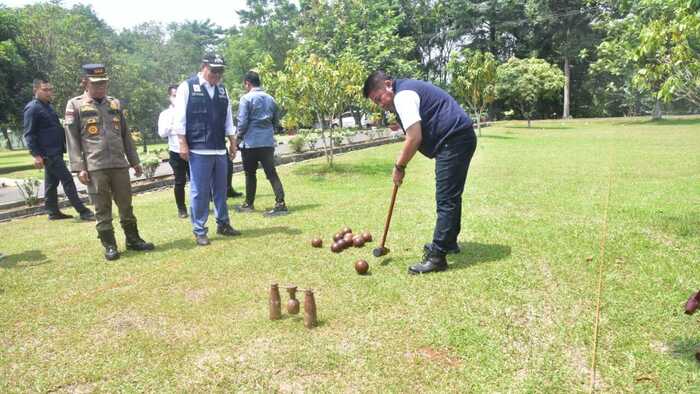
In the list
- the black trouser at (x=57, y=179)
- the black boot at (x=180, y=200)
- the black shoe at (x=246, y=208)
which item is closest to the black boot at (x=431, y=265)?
the black shoe at (x=246, y=208)

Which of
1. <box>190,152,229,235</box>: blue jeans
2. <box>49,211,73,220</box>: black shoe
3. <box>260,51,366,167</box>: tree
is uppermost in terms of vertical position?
<box>260,51,366,167</box>: tree

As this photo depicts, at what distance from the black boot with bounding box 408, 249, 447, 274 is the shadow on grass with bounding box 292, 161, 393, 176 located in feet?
26.5

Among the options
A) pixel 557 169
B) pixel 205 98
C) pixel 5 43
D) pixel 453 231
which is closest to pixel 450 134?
pixel 453 231

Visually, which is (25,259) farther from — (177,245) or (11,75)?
(11,75)

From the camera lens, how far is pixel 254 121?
25.2 feet

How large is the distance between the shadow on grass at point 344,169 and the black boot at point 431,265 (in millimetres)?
8079

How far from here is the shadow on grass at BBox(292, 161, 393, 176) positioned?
43.1 ft

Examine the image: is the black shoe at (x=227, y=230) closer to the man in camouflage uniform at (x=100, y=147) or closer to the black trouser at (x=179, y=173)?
the man in camouflage uniform at (x=100, y=147)

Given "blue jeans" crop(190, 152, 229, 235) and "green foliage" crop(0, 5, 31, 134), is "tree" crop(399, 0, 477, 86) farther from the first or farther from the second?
"blue jeans" crop(190, 152, 229, 235)

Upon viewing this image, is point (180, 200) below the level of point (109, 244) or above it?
above

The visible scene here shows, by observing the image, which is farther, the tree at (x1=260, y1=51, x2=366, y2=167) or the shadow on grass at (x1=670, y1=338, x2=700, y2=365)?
the tree at (x1=260, y1=51, x2=366, y2=167)

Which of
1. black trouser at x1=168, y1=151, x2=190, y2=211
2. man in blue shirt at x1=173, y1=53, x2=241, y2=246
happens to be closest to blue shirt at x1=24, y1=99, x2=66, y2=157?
black trouser at x1=168, y1=151, x2=190, y2=211

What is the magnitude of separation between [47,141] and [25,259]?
9.10ft

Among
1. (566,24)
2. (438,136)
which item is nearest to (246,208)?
(438,136)
